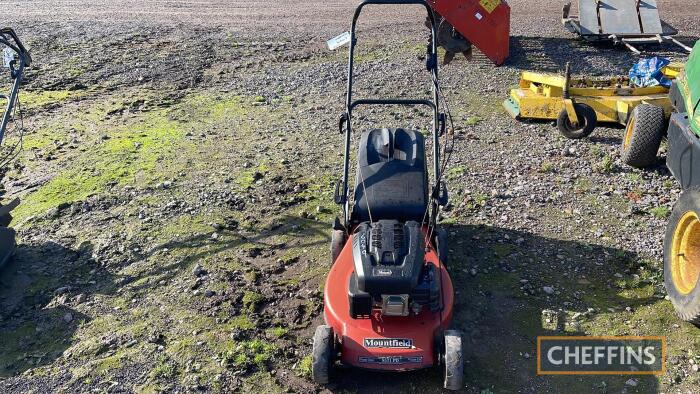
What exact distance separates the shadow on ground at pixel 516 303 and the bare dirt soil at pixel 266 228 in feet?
0.06

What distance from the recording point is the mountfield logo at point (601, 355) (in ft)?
15.2

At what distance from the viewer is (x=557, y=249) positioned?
19.5 ft

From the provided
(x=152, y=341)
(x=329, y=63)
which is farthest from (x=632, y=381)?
(x=329, y=63)

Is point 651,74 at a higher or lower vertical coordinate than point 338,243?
higher

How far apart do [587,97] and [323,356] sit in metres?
5.59

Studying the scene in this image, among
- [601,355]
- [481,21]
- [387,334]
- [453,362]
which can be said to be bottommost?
[601,355]

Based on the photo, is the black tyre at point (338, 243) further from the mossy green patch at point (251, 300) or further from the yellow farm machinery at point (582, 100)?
the yellow farm machinery at point (582, 100)

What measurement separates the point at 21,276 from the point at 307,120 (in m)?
4.47

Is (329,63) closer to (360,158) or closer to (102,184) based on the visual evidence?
(102,184)

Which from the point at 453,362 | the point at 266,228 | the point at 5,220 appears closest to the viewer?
the point at 453,362

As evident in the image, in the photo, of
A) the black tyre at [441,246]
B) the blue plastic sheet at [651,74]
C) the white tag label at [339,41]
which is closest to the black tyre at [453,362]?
the black tyre at [441,246]

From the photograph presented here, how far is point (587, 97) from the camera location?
8156 millimetres

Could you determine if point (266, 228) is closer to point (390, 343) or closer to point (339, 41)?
point (339, 41)

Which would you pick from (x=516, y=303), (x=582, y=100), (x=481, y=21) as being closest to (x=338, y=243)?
(x=516, y=303)
